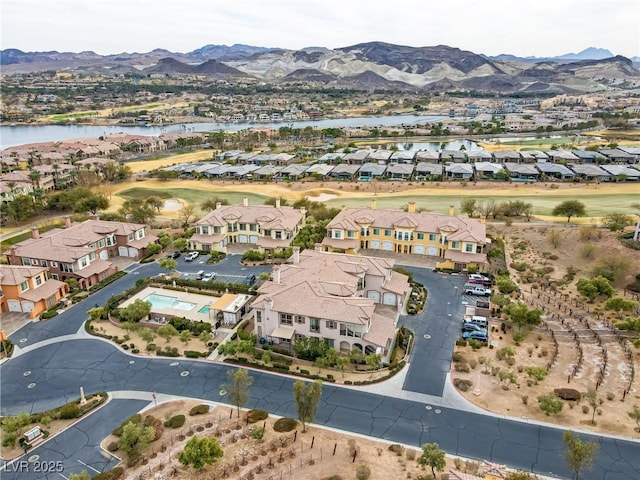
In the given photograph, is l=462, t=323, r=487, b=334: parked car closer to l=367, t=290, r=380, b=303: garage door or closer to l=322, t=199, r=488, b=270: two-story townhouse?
l=367, t=290, r=380, b=303: garage door

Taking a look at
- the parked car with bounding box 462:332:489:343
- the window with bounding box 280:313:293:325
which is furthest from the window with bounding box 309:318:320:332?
the parked car with bounding box 462:332:489:343

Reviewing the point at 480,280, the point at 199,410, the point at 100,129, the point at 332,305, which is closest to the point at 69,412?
the point at 199,410

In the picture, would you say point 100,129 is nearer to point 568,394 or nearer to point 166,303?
Result: point 166,303

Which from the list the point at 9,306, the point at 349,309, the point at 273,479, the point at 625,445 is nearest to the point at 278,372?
the point at 349,309

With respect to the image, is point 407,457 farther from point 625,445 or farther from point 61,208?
point 61,208

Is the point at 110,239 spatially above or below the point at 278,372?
above
